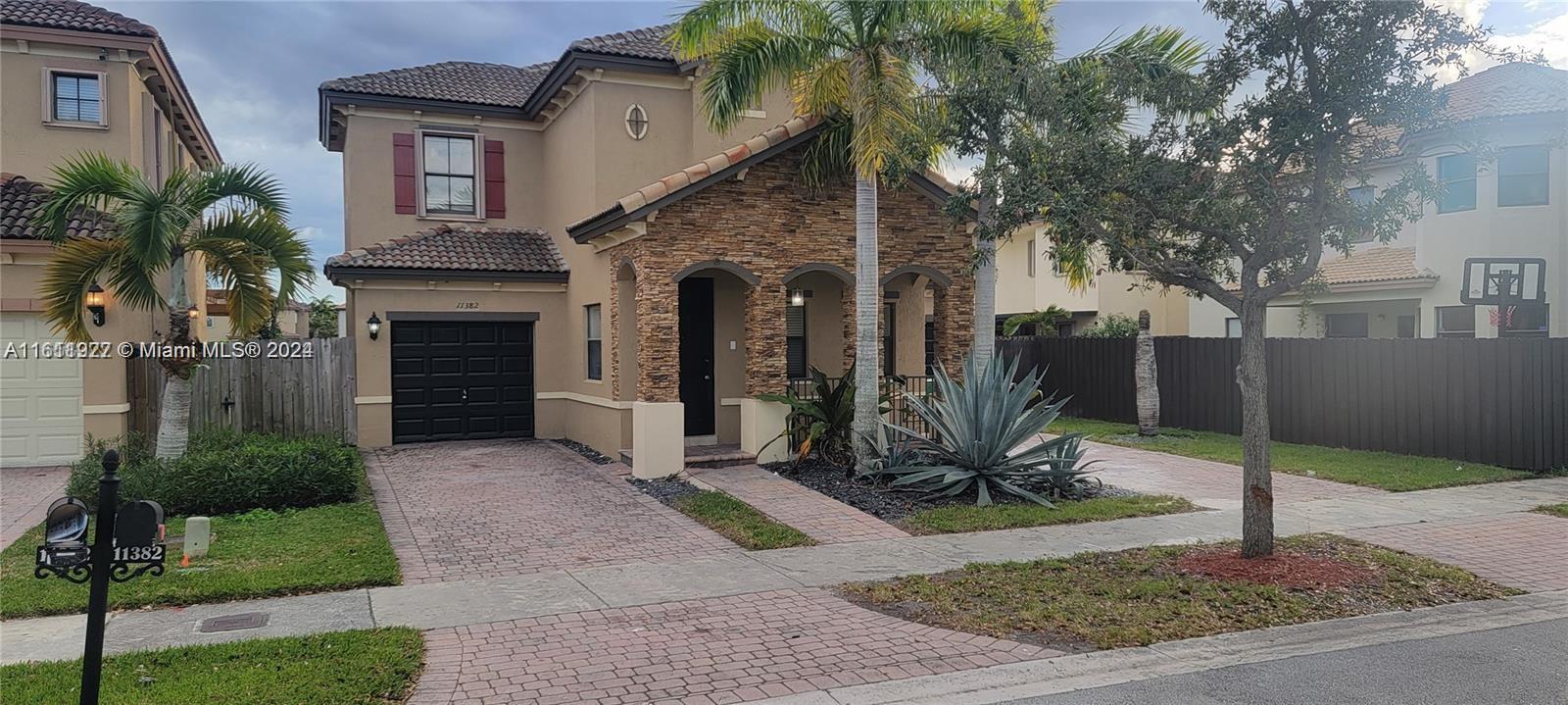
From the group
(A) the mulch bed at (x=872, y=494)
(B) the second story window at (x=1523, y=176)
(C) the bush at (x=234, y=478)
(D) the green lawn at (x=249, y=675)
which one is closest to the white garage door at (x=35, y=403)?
(C) the bush at (x=234, y=478)

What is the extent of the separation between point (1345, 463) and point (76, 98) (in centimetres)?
2035

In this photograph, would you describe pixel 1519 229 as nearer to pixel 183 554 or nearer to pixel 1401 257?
pixel 1401 257

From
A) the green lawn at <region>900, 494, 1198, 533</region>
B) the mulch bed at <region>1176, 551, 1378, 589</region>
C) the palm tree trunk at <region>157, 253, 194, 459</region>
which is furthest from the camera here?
the palm tree trunk at <region>157, 253, 194, 459</region>

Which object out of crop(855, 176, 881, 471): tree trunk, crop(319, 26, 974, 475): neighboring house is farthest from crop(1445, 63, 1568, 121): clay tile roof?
crop(855, 176, 881, 471): tree trunk

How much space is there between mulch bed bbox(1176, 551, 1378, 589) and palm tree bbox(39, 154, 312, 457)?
9650 millimetres

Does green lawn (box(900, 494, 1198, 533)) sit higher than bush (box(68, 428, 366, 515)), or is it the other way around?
bush (box(68, 428, 366, 515))

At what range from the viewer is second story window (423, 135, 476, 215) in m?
17.9

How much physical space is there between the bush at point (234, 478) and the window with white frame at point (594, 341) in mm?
4650

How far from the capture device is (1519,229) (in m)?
18.7

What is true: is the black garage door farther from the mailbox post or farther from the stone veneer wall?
the mailbox post

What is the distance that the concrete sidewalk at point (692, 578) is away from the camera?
257 inches

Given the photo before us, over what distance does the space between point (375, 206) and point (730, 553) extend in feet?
39.2

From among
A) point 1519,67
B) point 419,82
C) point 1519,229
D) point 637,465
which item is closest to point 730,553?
point 637,465

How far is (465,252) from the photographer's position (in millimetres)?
17281
